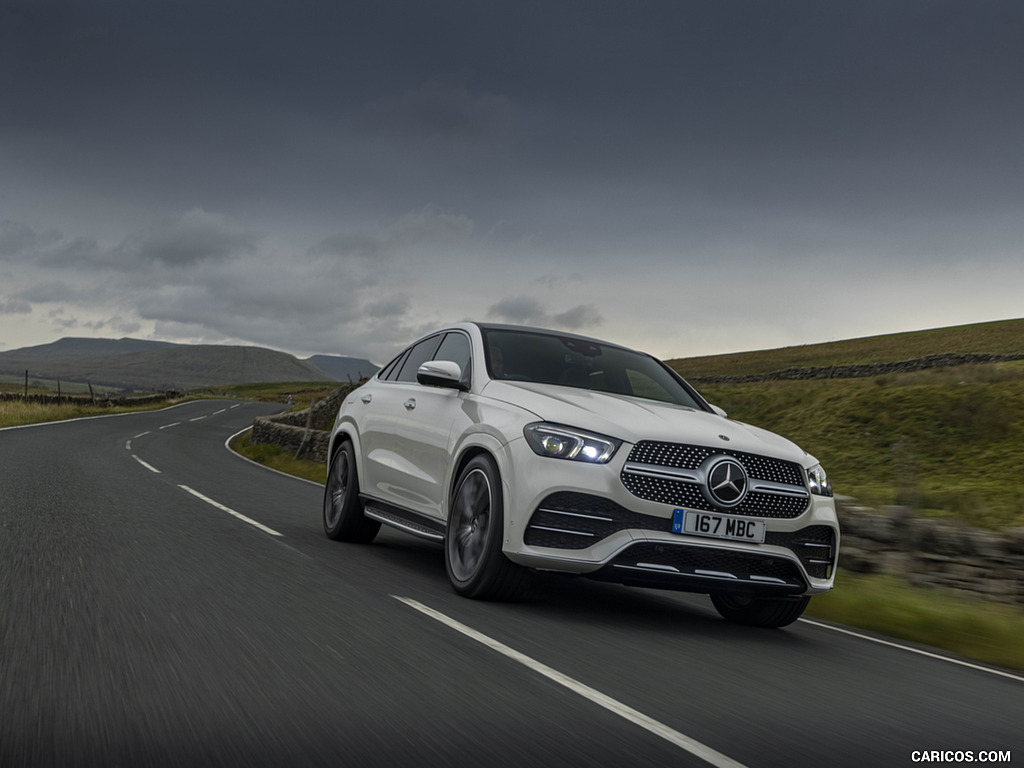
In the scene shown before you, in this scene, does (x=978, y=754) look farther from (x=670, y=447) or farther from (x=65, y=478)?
(x=65, y=478)

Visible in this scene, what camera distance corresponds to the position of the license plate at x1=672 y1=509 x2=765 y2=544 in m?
5.38

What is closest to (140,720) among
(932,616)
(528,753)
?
(528,753)

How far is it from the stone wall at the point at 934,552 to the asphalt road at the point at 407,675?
188 cm

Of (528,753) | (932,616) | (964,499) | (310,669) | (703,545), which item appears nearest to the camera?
(528,753)

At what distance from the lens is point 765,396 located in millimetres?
27656

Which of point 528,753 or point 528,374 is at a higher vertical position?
point 528,374

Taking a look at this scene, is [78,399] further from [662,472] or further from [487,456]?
[662,472]

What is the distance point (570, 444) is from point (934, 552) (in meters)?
4.08

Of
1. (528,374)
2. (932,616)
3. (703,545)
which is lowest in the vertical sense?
(932,616)

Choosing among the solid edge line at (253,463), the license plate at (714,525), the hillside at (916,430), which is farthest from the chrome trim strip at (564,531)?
the solid edge line at (253,463)

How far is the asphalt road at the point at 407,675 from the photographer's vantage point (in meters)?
3.29

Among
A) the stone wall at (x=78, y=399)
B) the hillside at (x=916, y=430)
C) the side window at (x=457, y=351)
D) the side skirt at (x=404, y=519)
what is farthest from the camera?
the stone wall at (x=78, y=399)

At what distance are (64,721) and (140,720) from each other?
0.82 feet

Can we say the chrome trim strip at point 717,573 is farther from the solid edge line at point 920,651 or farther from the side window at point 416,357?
the side window at point 416,357
